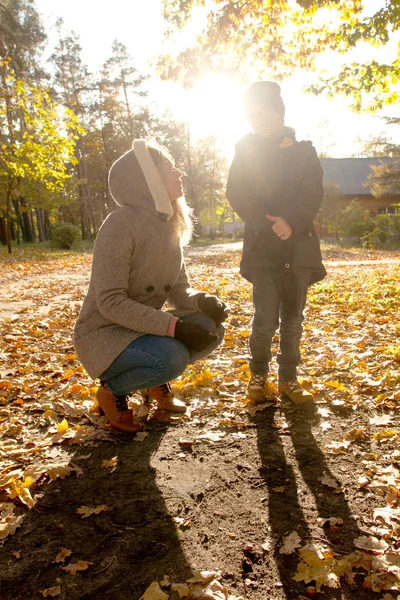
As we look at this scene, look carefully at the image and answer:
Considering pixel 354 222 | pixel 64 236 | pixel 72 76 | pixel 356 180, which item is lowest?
pixel 354 222

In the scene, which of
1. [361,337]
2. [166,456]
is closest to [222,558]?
[166,456]

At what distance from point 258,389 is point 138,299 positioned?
1148 millimetres

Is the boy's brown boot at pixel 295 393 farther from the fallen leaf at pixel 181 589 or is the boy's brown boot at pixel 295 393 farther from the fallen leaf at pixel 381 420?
the fallen leaf at pixel 181 589

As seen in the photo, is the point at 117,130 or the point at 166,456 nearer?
the point at 166,456

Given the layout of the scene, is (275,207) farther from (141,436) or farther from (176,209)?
(141,436)

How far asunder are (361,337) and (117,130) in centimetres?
3696

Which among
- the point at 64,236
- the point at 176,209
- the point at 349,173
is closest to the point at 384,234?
the point at 64,236

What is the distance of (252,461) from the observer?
2.58m

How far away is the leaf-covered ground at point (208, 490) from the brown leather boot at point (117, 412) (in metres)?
0.08

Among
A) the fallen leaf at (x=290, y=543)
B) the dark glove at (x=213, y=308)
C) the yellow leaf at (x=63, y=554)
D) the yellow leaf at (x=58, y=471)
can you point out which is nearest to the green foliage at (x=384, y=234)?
the dark glove at (x=213, y=308)

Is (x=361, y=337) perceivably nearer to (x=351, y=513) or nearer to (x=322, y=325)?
(x=322, y=325)

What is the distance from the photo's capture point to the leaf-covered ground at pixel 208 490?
1729mm

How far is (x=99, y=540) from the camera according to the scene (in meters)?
1.95

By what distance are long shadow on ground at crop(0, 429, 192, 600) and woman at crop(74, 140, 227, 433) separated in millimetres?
525
